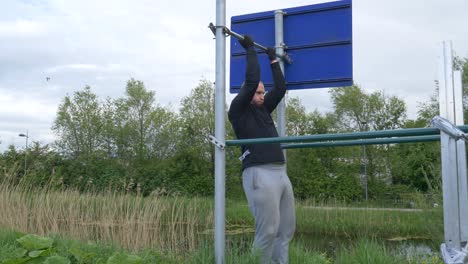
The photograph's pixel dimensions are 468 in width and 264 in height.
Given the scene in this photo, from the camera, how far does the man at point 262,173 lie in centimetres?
330

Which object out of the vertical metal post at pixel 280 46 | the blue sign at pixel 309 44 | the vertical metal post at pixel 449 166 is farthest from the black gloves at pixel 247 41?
the vertical metal post at pixel 449 166

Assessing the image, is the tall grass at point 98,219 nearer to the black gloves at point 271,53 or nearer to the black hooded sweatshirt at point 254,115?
the black hooded sweatshirt at point 254,115

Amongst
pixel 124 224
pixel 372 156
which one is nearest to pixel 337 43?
pixel 124 224

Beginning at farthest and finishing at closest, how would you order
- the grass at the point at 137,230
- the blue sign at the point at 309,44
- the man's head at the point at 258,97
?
the grass at the point at 137,230
the blue sign at the point at 309,44
the man's head at the point at 258,97

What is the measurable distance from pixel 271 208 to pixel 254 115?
0.72m

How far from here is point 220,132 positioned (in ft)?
10.6

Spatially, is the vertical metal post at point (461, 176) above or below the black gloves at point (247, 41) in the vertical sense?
below

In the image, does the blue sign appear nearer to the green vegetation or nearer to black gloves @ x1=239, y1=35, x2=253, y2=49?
black gloves @ x1=239, y1=35, x2=253, y2=49

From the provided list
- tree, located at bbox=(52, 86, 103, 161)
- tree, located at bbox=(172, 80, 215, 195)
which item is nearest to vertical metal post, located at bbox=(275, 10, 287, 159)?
tree, located at bbox=(172, 80, 215, 195)

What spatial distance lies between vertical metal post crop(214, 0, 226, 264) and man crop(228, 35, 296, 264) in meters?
0.19

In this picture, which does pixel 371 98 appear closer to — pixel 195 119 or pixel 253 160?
pixel 195 119

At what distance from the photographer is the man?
3.30 m

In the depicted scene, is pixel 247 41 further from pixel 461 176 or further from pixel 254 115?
pixel 461 176

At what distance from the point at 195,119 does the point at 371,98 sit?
11.5 metres
